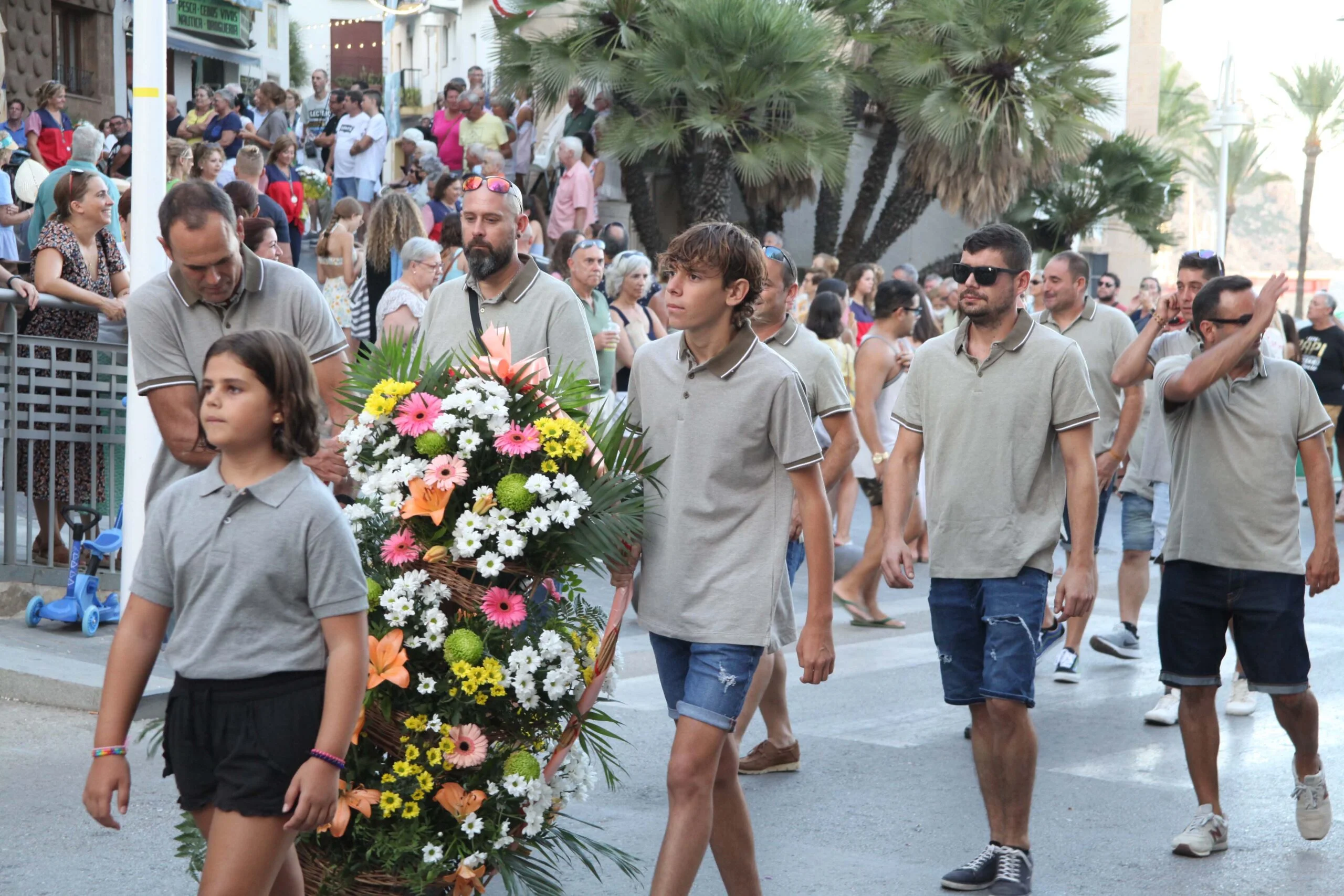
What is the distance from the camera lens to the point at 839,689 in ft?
25.3

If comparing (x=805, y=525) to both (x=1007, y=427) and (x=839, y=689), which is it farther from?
(x=839, y=689)

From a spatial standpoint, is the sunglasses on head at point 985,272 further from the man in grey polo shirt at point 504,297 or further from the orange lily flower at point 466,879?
the orange lily flower at point 466,879

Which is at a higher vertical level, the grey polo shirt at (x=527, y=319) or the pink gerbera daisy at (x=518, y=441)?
the grey polo shirt at (x=527, y=319)

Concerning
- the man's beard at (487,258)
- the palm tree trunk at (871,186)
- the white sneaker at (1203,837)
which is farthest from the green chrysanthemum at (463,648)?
the palm tree trunk at (871,186)

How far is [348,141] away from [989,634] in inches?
592

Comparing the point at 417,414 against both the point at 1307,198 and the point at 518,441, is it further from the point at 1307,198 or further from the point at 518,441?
the point at 1307,198

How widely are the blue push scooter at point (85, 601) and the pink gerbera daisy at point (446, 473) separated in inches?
163

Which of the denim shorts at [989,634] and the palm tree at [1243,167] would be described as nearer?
the denim shorts at [989,634]

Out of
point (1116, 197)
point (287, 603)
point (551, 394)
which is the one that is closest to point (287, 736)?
point (287, 603)

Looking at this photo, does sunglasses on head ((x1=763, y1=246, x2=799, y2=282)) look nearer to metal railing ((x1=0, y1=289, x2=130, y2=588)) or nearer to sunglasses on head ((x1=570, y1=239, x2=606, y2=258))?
sunglasses on head ((x1=570, y1=239, x2=606, y2=258))

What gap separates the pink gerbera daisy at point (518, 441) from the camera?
391 centimetres

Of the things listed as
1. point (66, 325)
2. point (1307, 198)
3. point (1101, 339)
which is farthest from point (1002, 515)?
Answer: point (1307, 198)

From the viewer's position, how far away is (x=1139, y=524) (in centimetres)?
822

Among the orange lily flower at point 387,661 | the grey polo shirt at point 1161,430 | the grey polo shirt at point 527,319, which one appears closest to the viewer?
the orange lily flower at point 387,661
